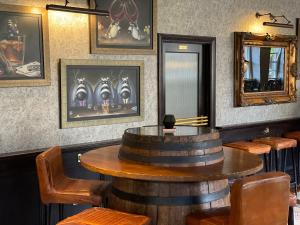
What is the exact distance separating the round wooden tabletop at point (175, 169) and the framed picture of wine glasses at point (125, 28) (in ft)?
5.12

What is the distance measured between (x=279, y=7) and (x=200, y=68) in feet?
5.35

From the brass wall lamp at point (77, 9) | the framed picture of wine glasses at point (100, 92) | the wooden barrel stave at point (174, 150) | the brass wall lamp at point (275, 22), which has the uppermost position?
the brass wall lamp at point (275, 22)

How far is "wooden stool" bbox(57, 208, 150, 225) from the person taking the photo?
245 cm

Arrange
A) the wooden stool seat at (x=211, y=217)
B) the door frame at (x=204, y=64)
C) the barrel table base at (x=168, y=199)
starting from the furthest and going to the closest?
the door frame at (x=204, y=64) < the barrel table base at (x=168, y=199) < the wooden stool seat at (x=211, y=217)

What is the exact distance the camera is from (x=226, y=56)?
536cm

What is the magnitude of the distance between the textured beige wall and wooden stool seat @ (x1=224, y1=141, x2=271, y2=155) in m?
0.32

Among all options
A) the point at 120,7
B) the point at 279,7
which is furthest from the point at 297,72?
the point at 120,7

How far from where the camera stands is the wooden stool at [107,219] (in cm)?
245

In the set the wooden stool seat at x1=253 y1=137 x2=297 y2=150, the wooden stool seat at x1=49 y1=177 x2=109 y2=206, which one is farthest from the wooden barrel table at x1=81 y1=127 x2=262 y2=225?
the wooden stool seat at x1=253 y1=137 x2=297 y2=150

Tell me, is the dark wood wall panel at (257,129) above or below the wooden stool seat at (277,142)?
above

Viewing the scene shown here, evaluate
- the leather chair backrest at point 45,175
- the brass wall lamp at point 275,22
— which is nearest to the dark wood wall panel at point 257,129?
the brass wall lamp at point 275,22

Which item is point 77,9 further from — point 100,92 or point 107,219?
point 107,219

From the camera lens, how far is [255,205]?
7.88 ft

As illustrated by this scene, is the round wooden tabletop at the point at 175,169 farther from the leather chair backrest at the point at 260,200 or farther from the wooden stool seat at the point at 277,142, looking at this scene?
the wooden stool seat at the point at 277,142
